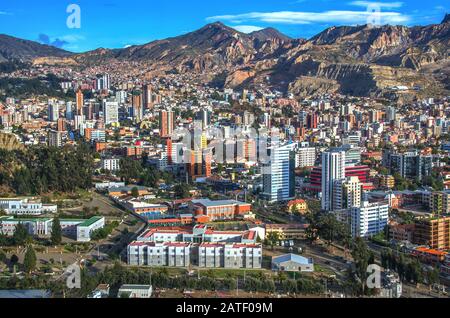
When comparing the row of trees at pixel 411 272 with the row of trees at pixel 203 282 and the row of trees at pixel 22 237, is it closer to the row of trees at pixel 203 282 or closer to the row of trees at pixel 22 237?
the row of trees at pixel 203 282

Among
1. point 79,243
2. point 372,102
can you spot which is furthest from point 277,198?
point 372,102

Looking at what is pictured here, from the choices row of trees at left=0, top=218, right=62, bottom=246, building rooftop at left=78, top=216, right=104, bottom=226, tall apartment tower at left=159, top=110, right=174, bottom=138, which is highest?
tall apartment tower at left=159, top=110, right=174, bottom=138

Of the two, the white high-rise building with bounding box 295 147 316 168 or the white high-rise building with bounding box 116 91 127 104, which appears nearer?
the white high-rise building with bounding box 295 147 316 168

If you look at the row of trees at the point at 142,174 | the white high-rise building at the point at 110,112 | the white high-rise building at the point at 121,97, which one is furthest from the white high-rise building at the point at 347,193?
the white high-rise building at the point at 121,97

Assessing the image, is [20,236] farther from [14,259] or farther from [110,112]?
[110,112]

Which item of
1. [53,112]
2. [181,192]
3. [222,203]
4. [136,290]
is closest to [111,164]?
[181,192]

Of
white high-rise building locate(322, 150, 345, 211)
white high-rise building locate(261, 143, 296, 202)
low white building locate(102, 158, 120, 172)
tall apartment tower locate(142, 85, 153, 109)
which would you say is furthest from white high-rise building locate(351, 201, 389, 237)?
tall apartment tower locate(142, 85, 153, 109)

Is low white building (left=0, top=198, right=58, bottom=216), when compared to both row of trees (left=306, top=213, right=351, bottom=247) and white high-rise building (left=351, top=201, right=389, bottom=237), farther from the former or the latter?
white high-rise building (left=351, top=201, right=389, bottom=237)
